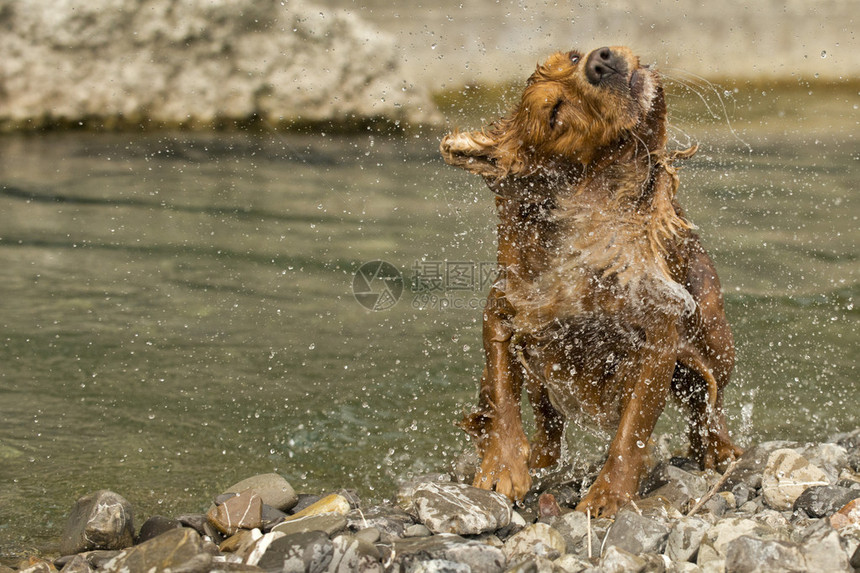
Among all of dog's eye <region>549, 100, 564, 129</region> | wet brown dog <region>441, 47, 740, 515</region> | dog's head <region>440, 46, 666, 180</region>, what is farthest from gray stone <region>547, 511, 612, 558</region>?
dog's eye <region>549, 100, 564, 129</region>

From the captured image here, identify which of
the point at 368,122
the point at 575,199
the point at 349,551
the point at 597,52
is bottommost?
the point at 368,122

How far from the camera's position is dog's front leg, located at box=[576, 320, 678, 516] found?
141 inches

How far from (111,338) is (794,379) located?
389 cm

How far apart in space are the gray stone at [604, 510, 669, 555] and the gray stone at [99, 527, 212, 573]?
1272mm

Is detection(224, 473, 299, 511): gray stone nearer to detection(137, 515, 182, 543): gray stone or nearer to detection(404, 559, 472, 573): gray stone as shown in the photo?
detection(137, 515, 182, 543): gray stone

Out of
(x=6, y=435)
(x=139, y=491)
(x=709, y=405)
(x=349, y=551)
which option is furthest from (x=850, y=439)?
(x=6, y=435)

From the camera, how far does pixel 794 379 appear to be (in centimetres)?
542

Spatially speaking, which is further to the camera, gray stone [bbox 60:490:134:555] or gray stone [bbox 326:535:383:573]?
gray stone [bbox 60:490:134:555]

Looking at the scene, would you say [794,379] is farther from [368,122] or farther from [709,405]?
[368,122]

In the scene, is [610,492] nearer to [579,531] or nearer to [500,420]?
[579,531]

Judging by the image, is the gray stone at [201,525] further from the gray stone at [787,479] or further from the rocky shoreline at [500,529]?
the gray stone at [787,479]

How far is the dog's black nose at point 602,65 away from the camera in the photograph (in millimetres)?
3352

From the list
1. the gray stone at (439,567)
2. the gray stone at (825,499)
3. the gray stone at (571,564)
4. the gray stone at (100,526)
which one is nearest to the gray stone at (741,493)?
the gray stone at (825,499)

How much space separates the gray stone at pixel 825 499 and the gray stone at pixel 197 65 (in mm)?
10273
